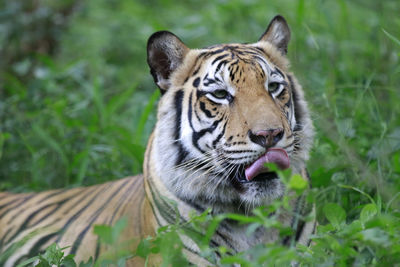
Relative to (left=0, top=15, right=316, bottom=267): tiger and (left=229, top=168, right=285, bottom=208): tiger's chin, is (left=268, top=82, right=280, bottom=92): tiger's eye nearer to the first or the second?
(left=0, top=15, right=316, bottom=267): tiger

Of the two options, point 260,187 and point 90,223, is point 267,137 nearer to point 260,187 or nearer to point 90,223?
point 260,187

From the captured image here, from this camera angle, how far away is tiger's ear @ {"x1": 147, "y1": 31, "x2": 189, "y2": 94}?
2.92m

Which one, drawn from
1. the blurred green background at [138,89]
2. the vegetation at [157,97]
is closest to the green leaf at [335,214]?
the vegetation at [157,97]

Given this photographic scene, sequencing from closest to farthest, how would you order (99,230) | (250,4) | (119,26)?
1. (99,230)
2. (250,4)
3. (119,26)

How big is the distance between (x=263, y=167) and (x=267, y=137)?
0.42ft

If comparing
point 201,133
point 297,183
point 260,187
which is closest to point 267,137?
point 260,187

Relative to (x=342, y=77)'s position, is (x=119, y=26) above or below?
above

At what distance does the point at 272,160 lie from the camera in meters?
2.41

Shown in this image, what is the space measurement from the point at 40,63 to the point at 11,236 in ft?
10.3

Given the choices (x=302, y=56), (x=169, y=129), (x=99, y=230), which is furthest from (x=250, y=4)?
(x=99, y=230)

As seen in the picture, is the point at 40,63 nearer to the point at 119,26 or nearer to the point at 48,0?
the point at 48,0

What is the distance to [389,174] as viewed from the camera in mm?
3105

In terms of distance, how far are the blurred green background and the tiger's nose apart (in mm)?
527

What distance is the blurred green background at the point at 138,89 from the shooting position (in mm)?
3191
